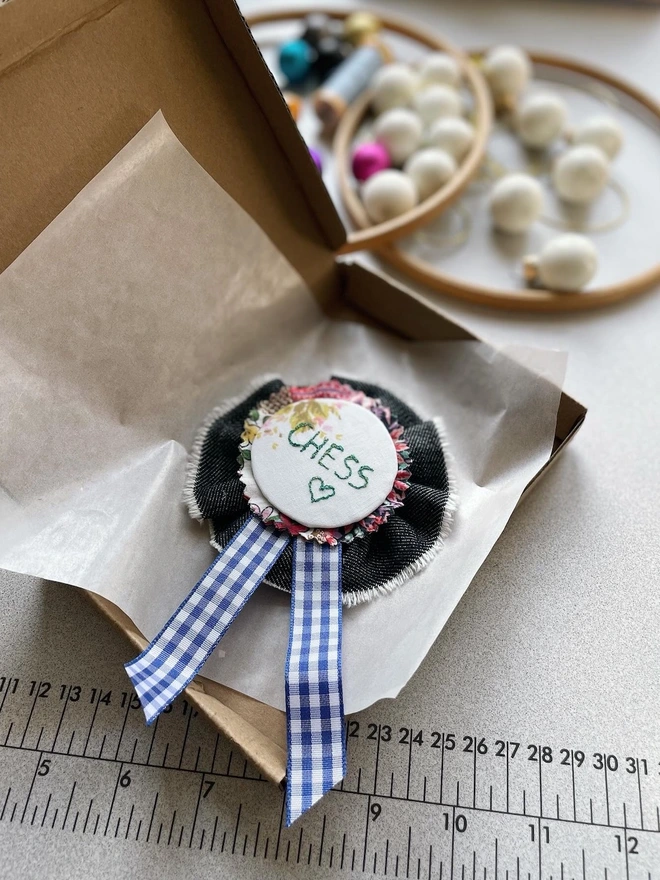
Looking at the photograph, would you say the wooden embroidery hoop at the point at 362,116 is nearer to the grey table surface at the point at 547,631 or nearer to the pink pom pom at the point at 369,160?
the pink pom pom at the point at 369,160

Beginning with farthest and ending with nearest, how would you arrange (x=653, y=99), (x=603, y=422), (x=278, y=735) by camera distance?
(x=653, y=99) < (x=603, y=422) < (x=278, y=735)

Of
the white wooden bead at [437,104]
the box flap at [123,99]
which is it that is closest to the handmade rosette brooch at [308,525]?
the box flap at [123,99]

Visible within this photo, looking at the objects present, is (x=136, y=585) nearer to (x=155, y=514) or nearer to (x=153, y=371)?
(x=155, y=514)

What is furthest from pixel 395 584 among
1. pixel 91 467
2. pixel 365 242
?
pixel 365 242

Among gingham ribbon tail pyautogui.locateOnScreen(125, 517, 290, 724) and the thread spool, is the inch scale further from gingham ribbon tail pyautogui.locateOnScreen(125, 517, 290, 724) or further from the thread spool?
the thread spool

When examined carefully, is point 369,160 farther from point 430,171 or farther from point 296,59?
point 296,59
